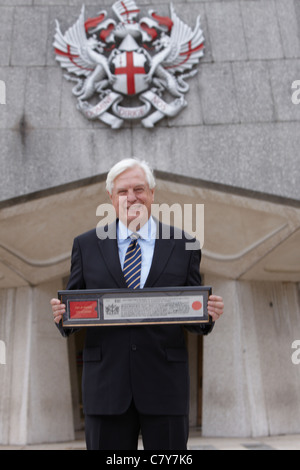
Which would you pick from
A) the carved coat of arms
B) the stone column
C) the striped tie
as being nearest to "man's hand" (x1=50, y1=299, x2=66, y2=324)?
the striped tie

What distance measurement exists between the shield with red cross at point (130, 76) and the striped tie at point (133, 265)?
6090mm

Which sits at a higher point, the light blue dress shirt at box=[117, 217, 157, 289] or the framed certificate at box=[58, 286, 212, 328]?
the light blue dress shirt at box=[117, 217, 157, 289]

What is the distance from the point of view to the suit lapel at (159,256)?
229cm

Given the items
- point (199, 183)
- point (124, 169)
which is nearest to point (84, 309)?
point (124, 169)

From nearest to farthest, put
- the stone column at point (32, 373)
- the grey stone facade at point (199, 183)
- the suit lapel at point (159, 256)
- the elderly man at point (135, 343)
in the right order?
the elderly man at point (135, 343) < the suit lapel at point (159, 256) < the grey stone facade at point (199, 183) < the stone column at point (32, 373)

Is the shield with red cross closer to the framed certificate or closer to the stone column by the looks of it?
the stone column

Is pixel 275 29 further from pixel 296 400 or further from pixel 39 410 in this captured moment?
pixel 39 410

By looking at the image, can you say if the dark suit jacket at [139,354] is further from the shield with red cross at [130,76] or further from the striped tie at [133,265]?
the shield with red cross at [130,76]

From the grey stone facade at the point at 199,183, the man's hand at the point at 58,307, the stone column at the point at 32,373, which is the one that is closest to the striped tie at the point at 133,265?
the man's hand at the point at 58,307

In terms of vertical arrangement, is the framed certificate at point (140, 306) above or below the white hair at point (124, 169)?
below

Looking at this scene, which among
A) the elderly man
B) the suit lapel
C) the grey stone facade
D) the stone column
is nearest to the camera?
the elderly man

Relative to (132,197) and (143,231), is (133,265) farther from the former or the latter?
(132,197)

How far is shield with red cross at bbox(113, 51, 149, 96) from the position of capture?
8094mm

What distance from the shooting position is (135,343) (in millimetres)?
2193
